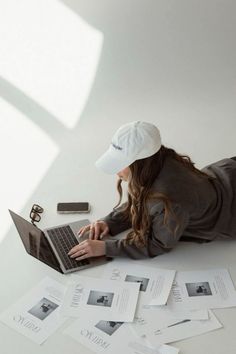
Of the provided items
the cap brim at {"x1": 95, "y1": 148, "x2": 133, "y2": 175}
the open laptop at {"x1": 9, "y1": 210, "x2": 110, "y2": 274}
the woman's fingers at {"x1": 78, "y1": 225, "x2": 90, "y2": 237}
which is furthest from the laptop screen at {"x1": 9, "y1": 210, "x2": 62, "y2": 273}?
the cap brim at {"x1": 95, "y1": 148, "x2": 133, "y2": 175}

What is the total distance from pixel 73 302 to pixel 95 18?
1.56m

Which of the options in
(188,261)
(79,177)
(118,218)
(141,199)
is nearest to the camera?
(141,199)

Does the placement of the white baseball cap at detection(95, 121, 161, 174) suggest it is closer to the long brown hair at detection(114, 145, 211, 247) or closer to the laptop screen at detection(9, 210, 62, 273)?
the long brown hair at detection(114, 145, 211, 247)

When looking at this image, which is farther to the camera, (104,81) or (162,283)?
(104,81)

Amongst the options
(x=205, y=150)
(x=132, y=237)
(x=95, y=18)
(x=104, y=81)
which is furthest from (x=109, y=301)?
(x=95, y=18)

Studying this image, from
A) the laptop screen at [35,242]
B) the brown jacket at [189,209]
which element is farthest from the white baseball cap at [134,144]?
the laptop screen at [35,242]

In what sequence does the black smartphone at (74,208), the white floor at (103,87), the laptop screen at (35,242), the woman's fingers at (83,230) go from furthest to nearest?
the white floor at (103,87) → the black smartphone at (74,208) → the woman's fingers at (83,230) → the laptop screen at (35,242)

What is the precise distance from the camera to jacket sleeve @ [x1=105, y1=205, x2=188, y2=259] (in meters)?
1.54

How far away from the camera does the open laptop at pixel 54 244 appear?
1.67 metres

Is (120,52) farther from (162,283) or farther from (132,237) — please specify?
(162,283)

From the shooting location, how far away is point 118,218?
179 centimetres

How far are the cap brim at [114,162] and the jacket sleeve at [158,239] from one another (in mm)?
181

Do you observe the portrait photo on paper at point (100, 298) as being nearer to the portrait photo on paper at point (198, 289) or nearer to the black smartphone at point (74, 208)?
the portrait photo on paper at point (198, 289)

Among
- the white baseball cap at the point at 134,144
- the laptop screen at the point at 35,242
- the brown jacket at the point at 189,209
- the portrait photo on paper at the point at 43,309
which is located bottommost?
the portrait photo on paper at the point at 43,309
